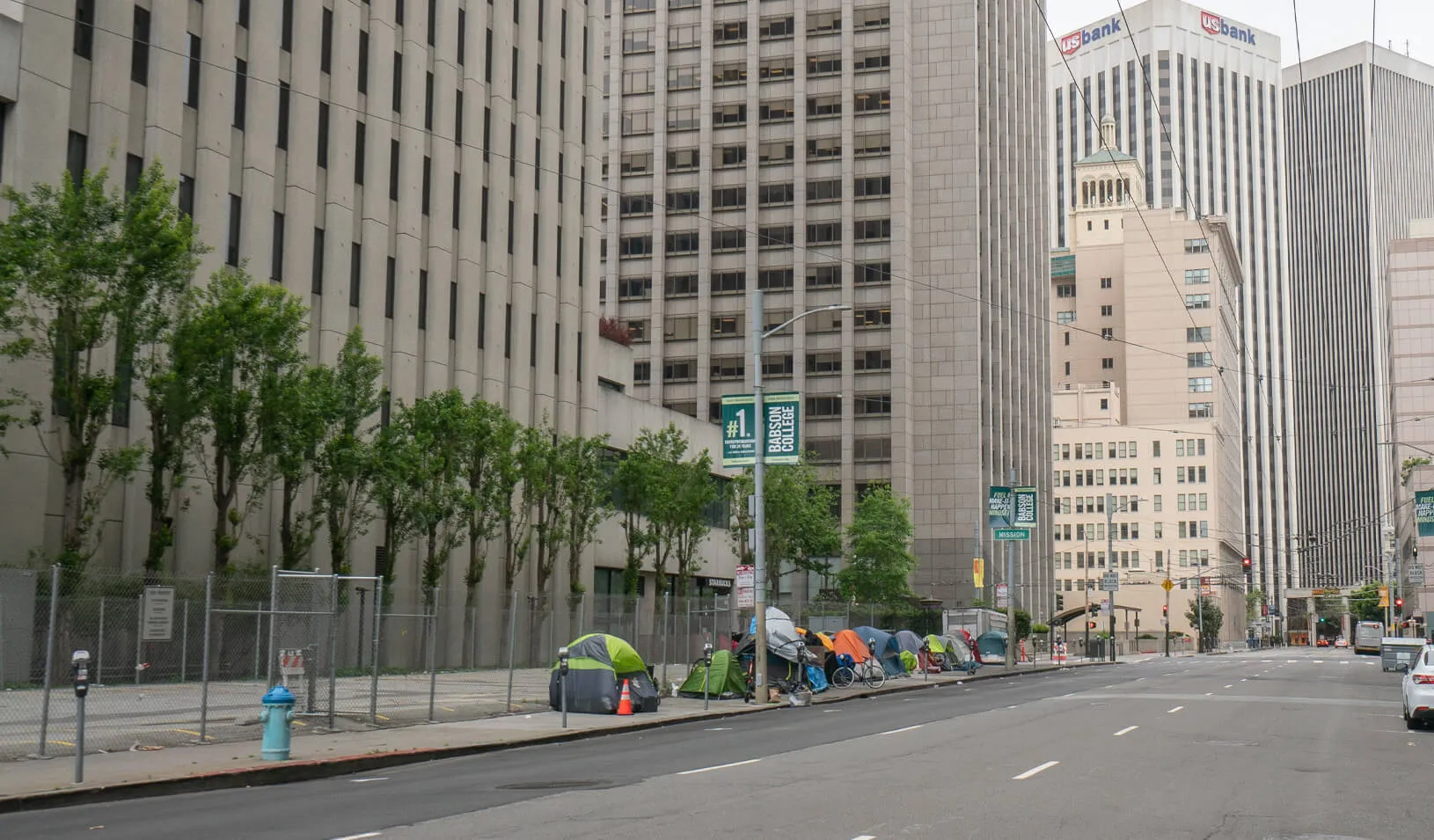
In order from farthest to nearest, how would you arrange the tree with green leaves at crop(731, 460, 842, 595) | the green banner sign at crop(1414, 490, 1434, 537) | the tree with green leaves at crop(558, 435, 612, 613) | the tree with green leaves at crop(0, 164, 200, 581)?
the tree with green leaves at crop(731, 460, 842, 595)
the green banner sign at crop(1414, 490, 1434, 537)
the tree with green leaves at crop(558, 435, 612, 613)
the tree with green leaves at crop(0, 164, 200, 581)

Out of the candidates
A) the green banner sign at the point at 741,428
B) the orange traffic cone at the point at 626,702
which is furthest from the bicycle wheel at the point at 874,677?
the orange traffic cone at the point at 626,702

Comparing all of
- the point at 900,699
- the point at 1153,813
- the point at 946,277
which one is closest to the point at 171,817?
the point at 1153,813

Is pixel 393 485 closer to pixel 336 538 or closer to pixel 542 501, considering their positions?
pixel 336 538

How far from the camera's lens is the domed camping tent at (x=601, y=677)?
94.0 feet

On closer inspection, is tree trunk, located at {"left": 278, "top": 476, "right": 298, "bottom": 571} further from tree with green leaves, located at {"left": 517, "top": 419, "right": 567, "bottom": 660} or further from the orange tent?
the orange tent

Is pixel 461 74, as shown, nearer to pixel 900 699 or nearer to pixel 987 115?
pixel 900 699

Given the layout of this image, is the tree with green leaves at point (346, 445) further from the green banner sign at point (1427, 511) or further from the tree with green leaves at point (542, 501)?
the green banner sign at point (1427, 511)

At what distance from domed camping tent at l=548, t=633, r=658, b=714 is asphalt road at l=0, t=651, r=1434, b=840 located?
2408 mm

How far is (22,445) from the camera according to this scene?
103ft

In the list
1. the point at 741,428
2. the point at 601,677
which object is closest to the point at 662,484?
the point at 741,428

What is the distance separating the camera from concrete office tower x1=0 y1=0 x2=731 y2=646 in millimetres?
32938

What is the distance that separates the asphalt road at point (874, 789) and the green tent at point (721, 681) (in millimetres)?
5748

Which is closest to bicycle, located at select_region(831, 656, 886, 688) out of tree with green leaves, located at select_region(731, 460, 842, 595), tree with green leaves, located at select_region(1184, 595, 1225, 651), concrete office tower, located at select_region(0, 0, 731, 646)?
concrete office tower, located at select_region(0, 0, 731, 646)

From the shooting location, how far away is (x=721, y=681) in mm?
33688
